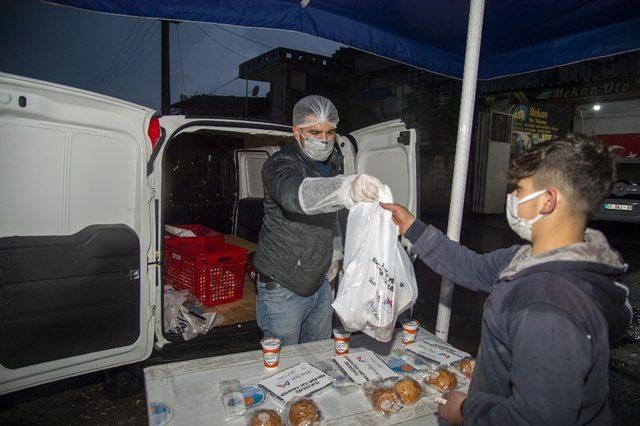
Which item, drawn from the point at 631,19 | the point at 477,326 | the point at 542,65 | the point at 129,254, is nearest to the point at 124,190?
the point at 129,254

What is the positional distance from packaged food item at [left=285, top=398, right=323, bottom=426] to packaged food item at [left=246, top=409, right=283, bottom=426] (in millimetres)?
57

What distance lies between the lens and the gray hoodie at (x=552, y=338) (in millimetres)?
1012

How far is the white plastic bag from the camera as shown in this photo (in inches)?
70.1

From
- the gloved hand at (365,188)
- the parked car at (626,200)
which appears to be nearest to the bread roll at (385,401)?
the gloved hand at (365,188)

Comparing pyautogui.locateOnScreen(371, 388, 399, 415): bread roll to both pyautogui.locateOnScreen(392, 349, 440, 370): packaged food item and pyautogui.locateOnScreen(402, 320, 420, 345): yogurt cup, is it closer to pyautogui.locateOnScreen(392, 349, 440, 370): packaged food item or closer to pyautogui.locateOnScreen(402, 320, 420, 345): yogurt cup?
pyautogui.locateOnScreen(392, 349, 440, 370): packaged food item

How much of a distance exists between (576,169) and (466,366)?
A: 130 centimetres

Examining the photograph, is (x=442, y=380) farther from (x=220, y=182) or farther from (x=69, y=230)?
(x=220, y=182)

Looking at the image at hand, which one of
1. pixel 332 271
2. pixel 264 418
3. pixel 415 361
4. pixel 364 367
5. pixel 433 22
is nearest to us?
pixel 264 418

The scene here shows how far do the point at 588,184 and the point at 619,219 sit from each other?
1078 centimetres

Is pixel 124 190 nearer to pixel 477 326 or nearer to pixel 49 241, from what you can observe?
pixel 49 241

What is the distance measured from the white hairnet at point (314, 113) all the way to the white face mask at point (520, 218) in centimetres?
152

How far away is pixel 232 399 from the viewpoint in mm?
1711

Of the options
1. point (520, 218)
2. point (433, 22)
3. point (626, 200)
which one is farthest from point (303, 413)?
point (626, 200)

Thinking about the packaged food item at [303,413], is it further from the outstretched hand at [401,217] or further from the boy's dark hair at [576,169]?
the boy's dark hair at [576,169]
